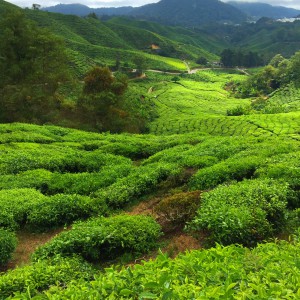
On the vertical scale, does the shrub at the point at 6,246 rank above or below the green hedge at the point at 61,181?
above

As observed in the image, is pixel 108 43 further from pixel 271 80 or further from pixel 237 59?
pixel 271 80

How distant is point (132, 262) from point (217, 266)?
14.3ft

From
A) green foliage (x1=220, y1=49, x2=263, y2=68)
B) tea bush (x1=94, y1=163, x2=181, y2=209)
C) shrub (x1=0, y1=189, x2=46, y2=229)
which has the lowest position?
shrub (x1=0, y1=189, x2=46, y2=229)

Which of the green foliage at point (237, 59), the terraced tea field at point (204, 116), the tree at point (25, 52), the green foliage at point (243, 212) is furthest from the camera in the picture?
the green foliage at point (237, 59)

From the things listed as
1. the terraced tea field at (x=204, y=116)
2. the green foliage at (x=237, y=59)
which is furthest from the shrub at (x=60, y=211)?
the green foliage at (x=237, y=59)

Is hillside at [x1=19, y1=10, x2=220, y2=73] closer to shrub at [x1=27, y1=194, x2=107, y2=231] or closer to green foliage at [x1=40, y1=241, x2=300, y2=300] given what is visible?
shrub at [x1=27, y1=194, x2=107, y2=231]

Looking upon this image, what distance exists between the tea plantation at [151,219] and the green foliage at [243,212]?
0.03 meters

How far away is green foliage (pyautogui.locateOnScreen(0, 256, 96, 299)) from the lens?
21.7 ft

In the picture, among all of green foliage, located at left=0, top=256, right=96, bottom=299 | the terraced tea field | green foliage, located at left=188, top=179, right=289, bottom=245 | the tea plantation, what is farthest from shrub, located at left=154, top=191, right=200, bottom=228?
the terraced tea field

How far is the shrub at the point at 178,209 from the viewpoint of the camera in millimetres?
10711

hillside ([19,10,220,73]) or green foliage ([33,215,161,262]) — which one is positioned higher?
hillside ([19,10,220,73])

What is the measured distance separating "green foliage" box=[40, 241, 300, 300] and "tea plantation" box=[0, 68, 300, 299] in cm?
2

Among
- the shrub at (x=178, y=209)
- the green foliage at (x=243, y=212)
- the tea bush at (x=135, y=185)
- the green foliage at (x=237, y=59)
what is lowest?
the tea bush at (x=135, y=185)

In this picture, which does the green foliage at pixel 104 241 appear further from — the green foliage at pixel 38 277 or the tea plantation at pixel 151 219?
the green foliage at pixel 38 277
